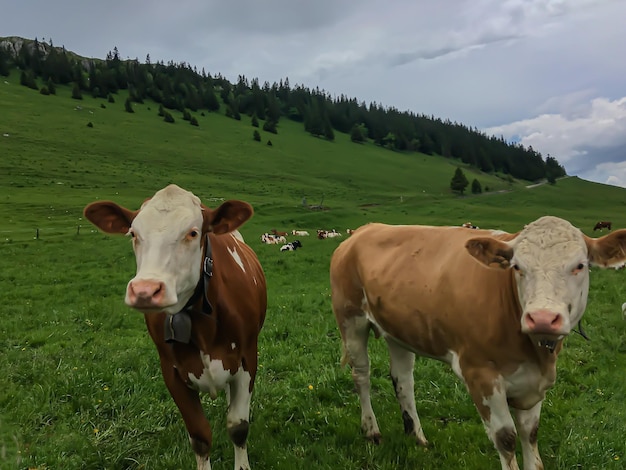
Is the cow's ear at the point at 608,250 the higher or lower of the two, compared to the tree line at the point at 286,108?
lower

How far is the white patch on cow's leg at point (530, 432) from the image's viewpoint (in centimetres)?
372

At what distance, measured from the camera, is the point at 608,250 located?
3271 millimetres

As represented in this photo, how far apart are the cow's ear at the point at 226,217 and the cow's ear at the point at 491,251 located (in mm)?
1771

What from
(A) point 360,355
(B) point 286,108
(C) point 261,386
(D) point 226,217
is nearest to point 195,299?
(D) point 226,217

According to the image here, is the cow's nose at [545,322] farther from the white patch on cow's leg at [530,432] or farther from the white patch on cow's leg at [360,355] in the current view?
the white patch on cow's leg at [360,355]

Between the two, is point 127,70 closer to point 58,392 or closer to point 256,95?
point 256,95

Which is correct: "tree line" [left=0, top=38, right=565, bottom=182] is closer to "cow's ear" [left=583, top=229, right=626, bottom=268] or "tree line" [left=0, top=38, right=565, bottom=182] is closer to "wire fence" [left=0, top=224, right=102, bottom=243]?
"wire fence" [left=0, top=224, right=102, bottom=243]

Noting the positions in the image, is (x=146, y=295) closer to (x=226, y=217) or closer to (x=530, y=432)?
(x=226, y=217)

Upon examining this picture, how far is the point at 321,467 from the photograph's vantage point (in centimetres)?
418

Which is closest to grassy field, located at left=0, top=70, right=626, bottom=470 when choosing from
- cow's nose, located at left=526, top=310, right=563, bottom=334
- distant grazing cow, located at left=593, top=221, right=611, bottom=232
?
cow's nose, located at left=526, top=310, right=563, bottom=334

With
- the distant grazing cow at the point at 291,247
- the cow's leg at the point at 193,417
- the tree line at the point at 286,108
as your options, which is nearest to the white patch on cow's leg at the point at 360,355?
the cow's leg at the point at 193,417

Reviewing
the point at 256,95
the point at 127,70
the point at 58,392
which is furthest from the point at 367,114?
the point at 58,392

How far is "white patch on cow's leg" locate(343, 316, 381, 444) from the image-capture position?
5.07 meters

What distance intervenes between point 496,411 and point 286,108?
439 ft
